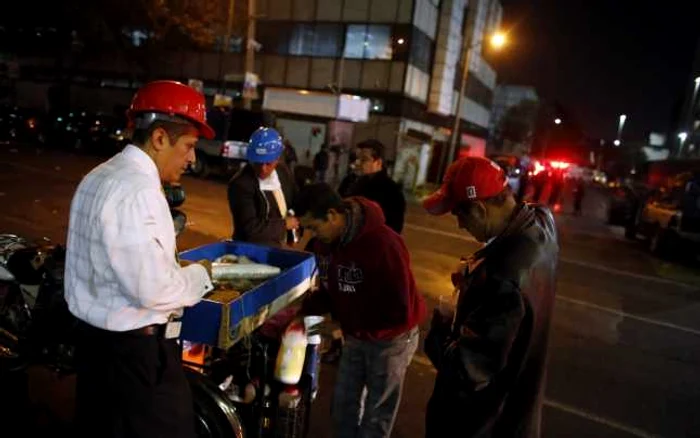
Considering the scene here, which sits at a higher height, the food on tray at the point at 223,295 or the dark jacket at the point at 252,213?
the dark jacket at the point at 252,213

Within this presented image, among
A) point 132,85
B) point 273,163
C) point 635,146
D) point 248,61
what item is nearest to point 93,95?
point 132,85

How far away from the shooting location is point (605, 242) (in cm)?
1458

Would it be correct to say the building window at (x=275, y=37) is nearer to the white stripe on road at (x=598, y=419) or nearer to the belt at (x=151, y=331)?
the white stripe on road at (x=598, y=419)

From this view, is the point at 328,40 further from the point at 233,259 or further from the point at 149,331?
the point at 149,331

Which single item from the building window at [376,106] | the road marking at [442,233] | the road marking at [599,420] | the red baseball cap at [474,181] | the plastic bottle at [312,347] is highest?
the building window at [376,106]

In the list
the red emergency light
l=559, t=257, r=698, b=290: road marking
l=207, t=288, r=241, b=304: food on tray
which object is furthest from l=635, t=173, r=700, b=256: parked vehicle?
l=207, t=288, r=241, b=304: food on tray

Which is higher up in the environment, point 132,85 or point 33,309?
point 132,85

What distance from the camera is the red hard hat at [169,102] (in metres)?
2.16

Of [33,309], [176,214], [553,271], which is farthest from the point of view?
[176,214]

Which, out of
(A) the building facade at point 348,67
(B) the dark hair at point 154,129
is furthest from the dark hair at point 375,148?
(A) the building facade at point 348,67

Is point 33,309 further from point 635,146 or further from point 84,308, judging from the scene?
point 635,146

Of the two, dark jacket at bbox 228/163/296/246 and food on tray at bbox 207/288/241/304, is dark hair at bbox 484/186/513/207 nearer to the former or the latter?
food on tray at bbox 207/288/241/304

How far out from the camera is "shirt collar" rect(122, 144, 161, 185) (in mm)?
2074

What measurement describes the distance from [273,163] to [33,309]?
202 cm
